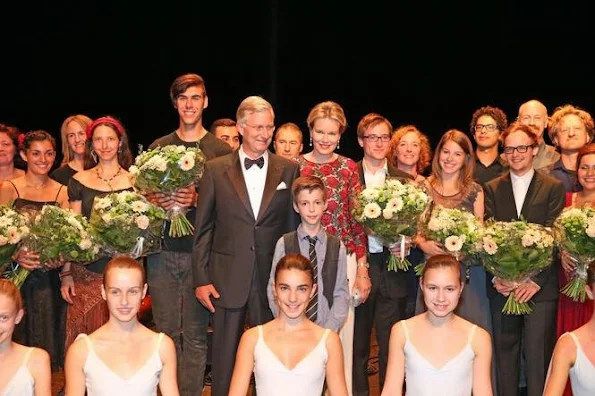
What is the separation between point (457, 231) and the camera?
17.8 feet

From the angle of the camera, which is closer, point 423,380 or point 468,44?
point 423,380

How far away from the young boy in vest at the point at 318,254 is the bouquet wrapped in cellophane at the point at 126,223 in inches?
31.0

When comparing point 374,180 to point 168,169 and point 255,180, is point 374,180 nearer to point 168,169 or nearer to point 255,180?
point 255,180

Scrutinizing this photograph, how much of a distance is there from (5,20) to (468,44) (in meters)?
5.02

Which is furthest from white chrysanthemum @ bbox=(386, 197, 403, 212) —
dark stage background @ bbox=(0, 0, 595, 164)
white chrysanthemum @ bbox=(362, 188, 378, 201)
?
dark stage background @ bbox=(0, 0, 595, 164)

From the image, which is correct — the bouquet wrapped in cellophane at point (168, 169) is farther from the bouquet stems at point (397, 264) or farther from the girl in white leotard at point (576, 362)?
the girl in white leotard at point (576, 362)

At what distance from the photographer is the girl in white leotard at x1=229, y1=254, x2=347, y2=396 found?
182 inches

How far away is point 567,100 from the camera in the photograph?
10.3 metres

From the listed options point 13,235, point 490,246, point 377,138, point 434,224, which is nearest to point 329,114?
point 377,138

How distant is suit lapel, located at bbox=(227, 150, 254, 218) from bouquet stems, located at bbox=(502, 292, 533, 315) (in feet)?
5.35

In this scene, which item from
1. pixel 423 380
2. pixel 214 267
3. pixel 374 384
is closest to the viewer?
pixel 423 380

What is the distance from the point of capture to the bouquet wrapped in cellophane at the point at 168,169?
5.37m

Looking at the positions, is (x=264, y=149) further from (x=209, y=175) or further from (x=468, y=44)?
(x=468, y=44)

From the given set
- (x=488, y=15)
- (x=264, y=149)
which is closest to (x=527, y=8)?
(x=488, y=15)
